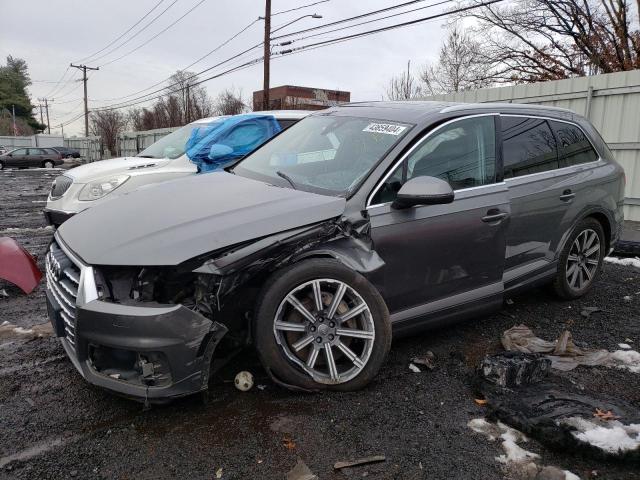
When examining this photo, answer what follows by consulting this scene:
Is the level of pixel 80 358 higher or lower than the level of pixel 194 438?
higher

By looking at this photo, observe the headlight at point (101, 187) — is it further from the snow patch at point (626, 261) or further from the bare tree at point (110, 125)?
the bare tree at point (110, 125)

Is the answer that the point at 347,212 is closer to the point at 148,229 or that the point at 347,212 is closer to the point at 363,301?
the point at 363,301

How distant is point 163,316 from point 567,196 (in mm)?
3471

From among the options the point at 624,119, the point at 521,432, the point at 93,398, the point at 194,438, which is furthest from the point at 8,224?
the point at 624,119

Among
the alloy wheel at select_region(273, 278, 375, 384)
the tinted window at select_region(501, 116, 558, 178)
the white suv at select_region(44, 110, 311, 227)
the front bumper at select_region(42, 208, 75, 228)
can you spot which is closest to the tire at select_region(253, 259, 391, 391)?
the alloy wheel at select_region(273, 278, 375, 384)

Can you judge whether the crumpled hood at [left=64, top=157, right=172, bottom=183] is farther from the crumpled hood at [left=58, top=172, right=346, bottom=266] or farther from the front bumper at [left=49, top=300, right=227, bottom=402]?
the front bumper at [left=49, top=300, right=227, bottom=402]

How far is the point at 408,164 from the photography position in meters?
3.27

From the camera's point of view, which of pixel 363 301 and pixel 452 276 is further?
pixel 452 276

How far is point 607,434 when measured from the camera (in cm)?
245

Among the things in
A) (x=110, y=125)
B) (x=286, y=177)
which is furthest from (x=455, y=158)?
(x=110, y=125)

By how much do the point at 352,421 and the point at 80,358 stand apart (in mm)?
1483

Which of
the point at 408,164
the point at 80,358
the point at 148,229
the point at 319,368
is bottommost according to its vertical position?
the point at 319,368

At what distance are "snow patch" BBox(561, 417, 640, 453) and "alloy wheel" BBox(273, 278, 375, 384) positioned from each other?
116cm

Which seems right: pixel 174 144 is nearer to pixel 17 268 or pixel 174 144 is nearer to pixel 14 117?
pixel 17 268
